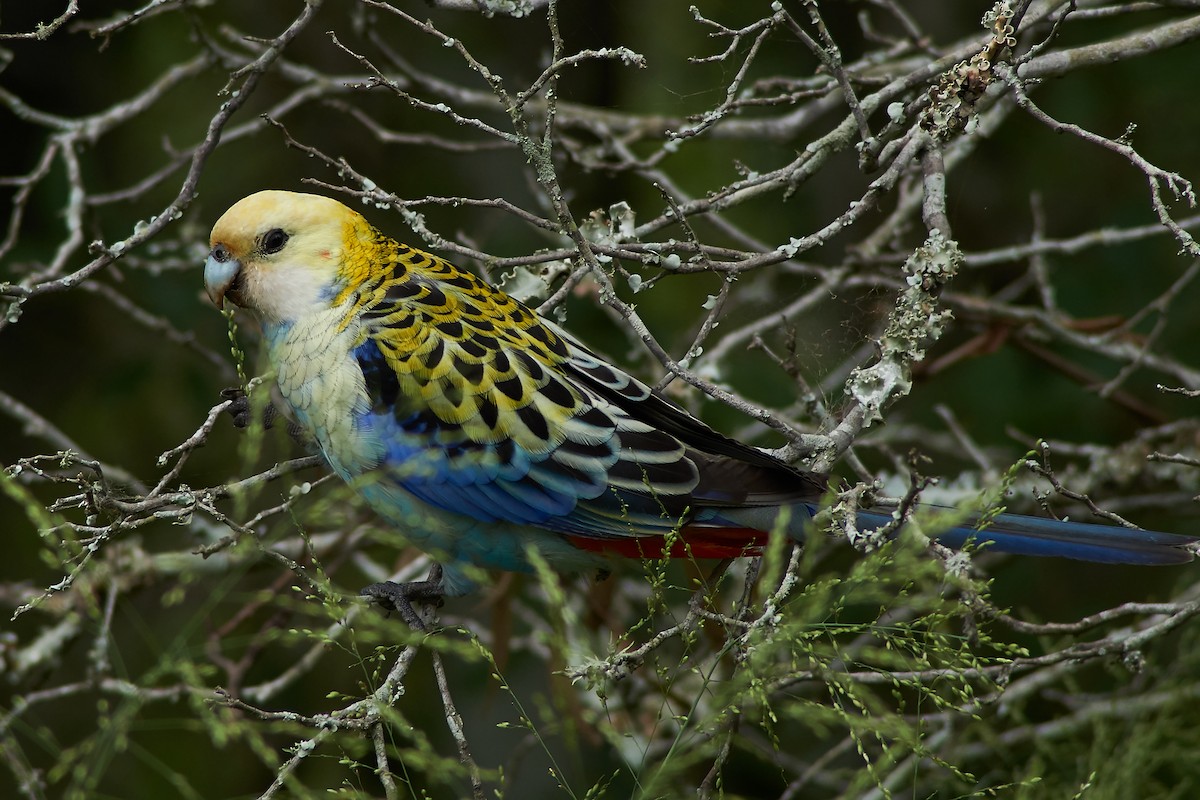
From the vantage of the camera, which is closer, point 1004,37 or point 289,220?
point 1004,37

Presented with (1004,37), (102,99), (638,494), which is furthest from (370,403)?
(102,99)

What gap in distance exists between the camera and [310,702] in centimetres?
457

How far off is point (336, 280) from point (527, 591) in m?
1.87

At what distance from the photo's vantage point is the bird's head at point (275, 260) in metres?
2.74

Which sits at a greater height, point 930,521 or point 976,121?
point 976,121

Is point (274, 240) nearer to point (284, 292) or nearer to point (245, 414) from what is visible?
point (284, 292)

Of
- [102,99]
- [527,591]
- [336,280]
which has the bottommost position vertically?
[527,591]

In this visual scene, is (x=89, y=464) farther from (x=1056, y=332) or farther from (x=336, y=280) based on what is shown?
(x=1056, y=332)

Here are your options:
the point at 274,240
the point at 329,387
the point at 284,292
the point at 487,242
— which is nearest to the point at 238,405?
the point at 329,387

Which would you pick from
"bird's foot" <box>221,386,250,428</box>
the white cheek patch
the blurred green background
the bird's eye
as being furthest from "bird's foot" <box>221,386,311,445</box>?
the blurred green background

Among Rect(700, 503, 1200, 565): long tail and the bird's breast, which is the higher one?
the bird's breast

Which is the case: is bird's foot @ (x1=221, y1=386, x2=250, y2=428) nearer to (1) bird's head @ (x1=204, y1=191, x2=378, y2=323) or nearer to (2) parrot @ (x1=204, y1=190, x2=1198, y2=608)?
(2) parrot @ (x1=204, y1=190, x2=1198, y2=608)

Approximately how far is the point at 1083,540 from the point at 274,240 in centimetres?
199

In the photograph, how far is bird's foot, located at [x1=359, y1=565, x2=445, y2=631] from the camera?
9.43 feet
